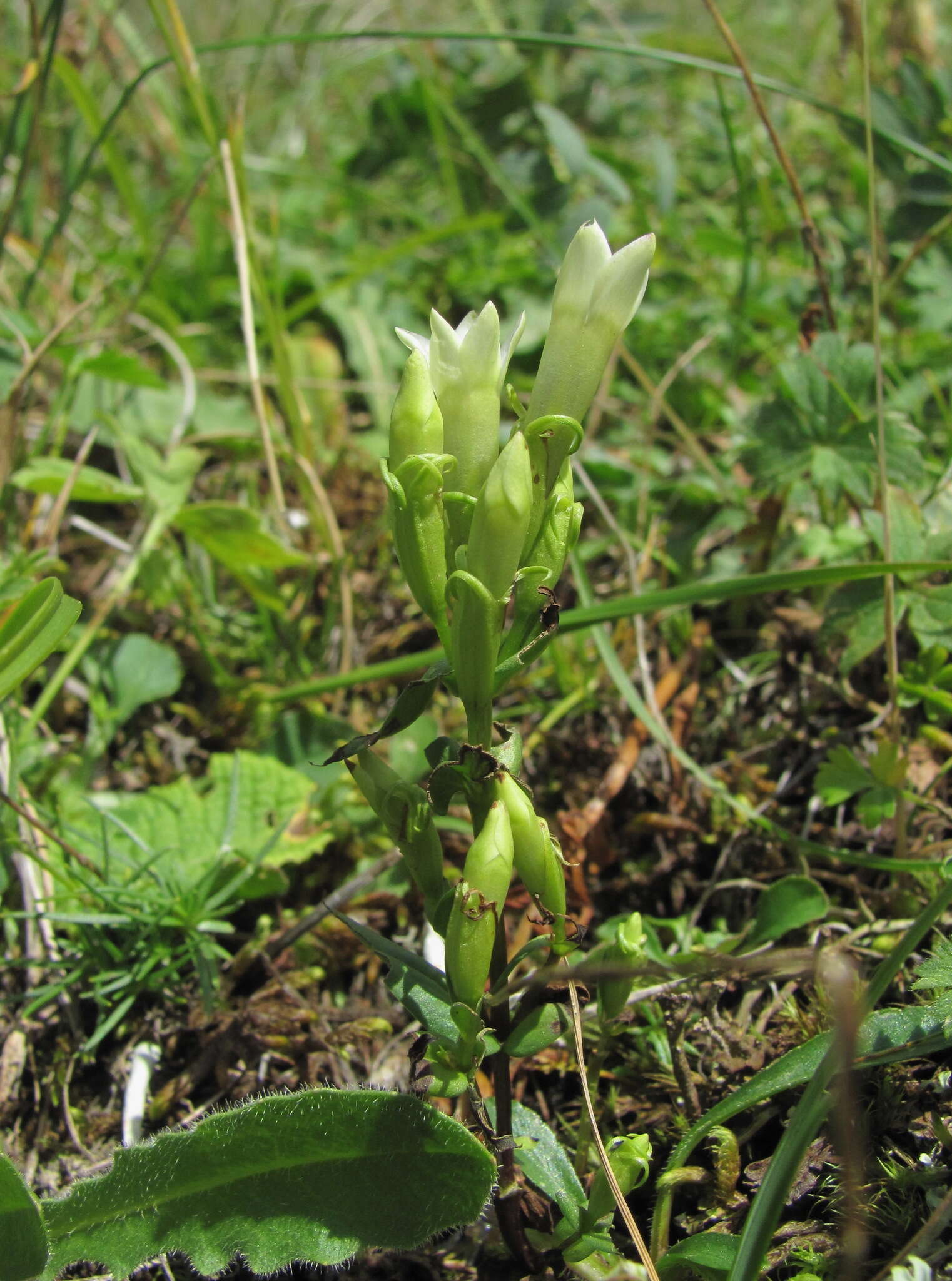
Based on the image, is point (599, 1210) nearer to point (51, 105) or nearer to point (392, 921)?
point (392, 921)

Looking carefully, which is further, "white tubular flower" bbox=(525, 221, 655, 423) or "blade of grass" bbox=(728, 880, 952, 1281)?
"white tubular flower" bbox=(525, 221, 655, 423)

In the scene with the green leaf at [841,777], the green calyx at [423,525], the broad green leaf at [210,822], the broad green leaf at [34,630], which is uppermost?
the green calyx at [423,525]

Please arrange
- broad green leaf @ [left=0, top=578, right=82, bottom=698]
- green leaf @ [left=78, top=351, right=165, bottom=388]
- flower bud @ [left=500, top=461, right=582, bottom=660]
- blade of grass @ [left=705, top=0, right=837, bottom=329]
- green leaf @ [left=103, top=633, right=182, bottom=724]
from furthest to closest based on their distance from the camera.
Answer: green leaf @ [left=78, top=351, right=165, bottom=388], green leaf @ [left=103, top=633, right=182, bottom=724], blade of grass @ [left=705, top=0, right=837, bottom=329], broad green leaf @ [left=0, top=578, right=82, bottom=698], flower bud @ [left=500, top=461, right=582, bottom=660]

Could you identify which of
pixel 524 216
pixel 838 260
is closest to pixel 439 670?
pixel 524 216

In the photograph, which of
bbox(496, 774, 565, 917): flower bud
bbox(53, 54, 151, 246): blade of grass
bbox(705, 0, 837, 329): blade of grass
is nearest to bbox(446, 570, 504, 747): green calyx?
bbox(496, 774, 565, 917): flower bud

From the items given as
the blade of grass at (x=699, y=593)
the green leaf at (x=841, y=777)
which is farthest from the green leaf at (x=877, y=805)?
the blade of grass at (x=699, y=593)

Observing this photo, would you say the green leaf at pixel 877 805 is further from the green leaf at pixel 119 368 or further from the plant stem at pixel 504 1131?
the green leaf at pixel 119 368

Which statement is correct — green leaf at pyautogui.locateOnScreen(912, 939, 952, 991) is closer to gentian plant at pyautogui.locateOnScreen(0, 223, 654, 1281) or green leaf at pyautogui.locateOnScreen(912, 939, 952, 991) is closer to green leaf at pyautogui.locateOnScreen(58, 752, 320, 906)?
gentian plant at pyautogui.locateOnScreen(0, 223, 654, 1281)
